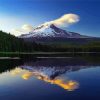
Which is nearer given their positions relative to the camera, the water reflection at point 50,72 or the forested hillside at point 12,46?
the water reflection at point 50,72

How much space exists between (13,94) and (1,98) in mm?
1956

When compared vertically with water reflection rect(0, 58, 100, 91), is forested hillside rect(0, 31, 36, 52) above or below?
above

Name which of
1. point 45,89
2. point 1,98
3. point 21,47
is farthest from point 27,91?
point 21,47

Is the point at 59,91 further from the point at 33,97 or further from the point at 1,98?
the point at 1,98

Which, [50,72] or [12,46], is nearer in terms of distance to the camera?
[50,72]

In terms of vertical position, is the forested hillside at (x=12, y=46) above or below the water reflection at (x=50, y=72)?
above

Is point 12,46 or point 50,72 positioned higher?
point 12,46

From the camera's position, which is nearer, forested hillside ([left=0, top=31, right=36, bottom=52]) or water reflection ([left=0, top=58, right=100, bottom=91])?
water reflection ([left=0, top=58, right=100, bottom=91])

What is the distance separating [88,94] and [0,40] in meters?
Result: 153

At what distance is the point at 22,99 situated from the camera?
67.8 ft

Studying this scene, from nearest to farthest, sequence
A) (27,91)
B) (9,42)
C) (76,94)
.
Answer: (76,94) < (27,91) < (9,42)

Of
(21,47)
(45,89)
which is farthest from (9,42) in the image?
(45,89)

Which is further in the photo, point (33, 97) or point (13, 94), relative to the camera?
point (13, 94)

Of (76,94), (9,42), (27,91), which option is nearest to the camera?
(76,94)
